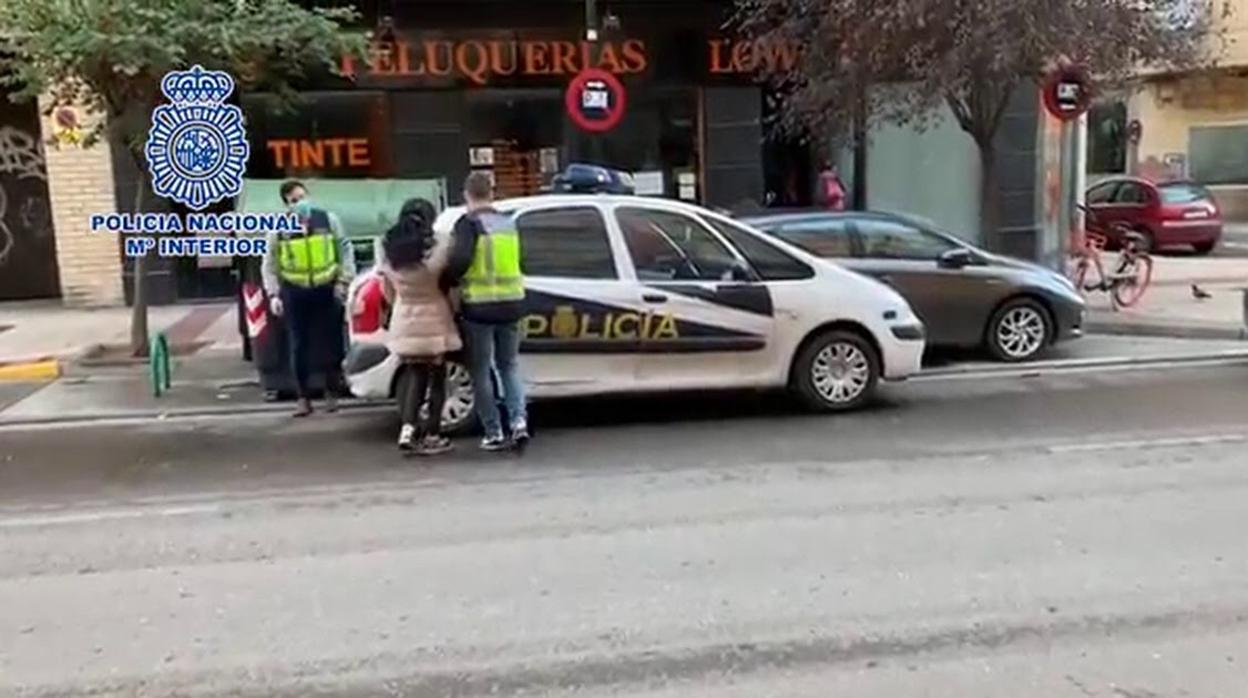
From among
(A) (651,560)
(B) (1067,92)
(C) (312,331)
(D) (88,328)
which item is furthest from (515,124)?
(A) (651,560)

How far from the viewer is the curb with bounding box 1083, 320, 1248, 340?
12000mm

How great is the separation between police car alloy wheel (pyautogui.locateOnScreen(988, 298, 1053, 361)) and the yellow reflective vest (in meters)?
5.86

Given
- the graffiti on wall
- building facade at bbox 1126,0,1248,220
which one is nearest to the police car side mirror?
the graffiti on wall

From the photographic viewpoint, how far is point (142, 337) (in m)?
11.5

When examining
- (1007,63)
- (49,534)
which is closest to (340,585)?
(49,534)

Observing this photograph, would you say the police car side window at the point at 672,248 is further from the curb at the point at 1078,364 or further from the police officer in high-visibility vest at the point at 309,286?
the curb at the point at 1078,364

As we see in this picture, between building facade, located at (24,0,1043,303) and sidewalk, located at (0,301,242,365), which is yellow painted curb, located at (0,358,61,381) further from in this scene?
building facade, located at (24,0,1043,303)

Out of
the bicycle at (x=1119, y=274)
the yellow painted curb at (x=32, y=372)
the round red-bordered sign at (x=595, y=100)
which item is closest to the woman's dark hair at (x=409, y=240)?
the yellow painted curb at (x=32, y=372)

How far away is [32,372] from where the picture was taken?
36.2 feet

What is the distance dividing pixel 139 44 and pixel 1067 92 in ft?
29.3

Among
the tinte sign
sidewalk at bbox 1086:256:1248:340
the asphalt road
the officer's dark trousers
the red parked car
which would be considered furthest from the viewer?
the red parked car

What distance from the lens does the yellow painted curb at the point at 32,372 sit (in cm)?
1092

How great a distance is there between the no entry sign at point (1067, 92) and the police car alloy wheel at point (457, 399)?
24.3 ft

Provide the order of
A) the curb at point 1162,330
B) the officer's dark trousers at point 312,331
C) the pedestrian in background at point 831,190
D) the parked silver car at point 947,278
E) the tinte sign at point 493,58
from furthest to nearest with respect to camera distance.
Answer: the pedestrian in background at point 831,190, the tinte sign at point 493,58, the curb at point 1162,330, the parked silver car at point 947,278, the officer's dark trousers at point 312,331
